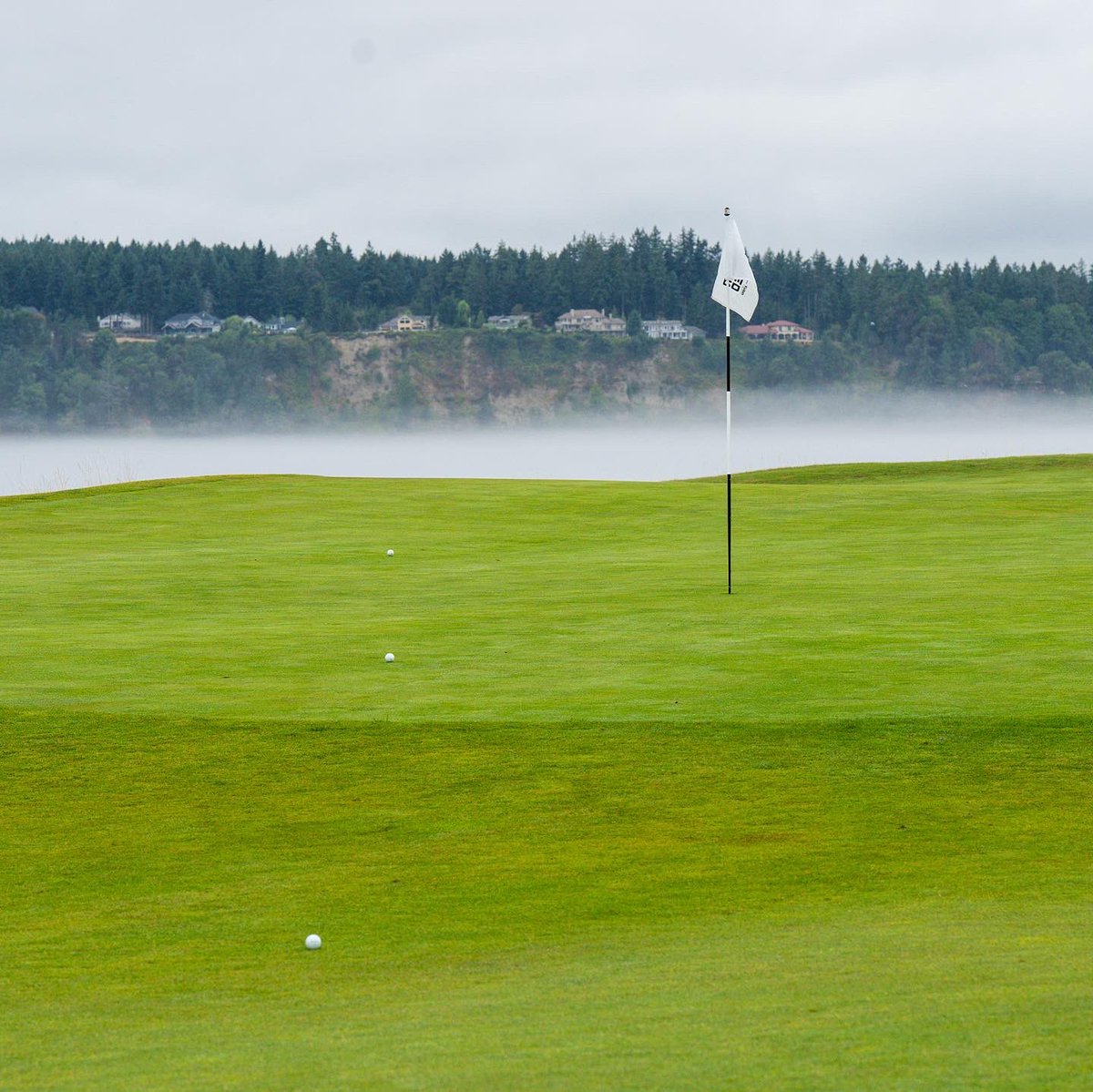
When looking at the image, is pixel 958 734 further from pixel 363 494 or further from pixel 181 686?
pixel 363 494

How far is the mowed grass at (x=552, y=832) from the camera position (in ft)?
21.6

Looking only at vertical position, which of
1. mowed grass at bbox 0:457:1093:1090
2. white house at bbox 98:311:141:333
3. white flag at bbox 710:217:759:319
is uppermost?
white house at bbox 98:311:141:333

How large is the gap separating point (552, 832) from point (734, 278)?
11.8 meters

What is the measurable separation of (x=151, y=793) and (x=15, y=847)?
1.28 meters

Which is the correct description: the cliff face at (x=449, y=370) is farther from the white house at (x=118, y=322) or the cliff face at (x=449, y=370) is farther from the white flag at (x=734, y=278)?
the white flag at (x=734, y=278)

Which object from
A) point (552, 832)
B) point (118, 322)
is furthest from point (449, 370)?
point (552, 832)

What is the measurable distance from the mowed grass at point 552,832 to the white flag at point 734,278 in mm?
3769

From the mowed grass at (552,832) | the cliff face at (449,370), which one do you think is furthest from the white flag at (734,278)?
the cliff face at (449,370)

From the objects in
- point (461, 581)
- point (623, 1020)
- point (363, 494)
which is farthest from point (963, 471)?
point (623, 1020)

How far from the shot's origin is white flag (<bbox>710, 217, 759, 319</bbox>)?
20625 millimetres

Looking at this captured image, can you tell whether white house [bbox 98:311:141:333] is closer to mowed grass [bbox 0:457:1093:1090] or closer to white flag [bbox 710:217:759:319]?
white flag [bbox 710:217:759:319]

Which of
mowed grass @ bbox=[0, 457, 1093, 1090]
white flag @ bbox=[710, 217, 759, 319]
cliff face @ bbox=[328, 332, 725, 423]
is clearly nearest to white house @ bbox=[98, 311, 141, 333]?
cliff face @ bbox=[328, 332, 725, 423]

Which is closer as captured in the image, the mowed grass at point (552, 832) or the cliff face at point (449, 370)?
the mowed grass at point (552, 832)

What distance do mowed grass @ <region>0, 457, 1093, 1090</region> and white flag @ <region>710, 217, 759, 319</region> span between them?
3769 millimetres
